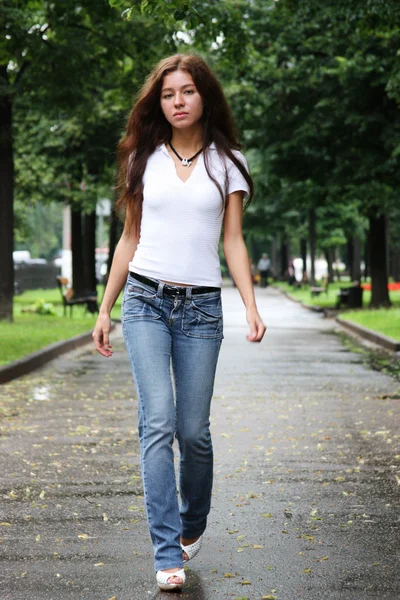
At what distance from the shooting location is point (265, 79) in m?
27.8

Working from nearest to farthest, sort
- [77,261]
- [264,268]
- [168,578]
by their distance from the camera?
[168,578] → [77,261] → [264,268]

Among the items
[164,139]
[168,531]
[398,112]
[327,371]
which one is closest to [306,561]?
[168,531]

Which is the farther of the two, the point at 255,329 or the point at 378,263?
the point at 378,263

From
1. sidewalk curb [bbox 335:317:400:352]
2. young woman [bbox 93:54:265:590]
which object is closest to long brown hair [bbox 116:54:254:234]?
young woman [bbox 93:54:265:590]

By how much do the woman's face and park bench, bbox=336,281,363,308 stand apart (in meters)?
28.0

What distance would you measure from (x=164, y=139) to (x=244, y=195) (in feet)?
1.31

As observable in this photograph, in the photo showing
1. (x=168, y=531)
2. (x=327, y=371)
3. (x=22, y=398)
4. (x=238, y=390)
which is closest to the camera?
(x=168, y=531)

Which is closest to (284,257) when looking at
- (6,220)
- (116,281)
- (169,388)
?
(6,220)

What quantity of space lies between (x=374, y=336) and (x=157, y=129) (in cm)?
1534

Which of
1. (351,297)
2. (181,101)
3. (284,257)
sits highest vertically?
(181,101)

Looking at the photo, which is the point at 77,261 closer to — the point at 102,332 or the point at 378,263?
the point at 378,263

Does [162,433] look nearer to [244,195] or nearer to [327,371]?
[244,195]

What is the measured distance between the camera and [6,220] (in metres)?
21.8

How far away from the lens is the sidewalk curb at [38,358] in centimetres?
1313
